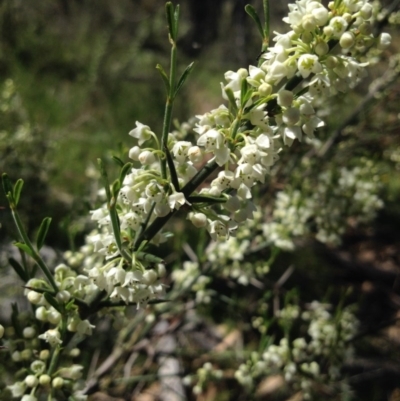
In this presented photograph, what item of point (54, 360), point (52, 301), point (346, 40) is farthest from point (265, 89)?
point (54, 360)

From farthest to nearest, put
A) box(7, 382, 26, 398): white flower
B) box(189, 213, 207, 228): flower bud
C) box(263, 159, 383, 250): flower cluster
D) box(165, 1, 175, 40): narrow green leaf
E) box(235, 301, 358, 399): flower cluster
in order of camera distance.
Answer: box(263, 159, 383, 250): flower cluster → box(235, 301, 358, 399): flower cluster → box(7, 382, 26, 398): white flower → box(189, 213, 207, 228): flower bud → box(165, 1, 175, 40): narrow green leaf

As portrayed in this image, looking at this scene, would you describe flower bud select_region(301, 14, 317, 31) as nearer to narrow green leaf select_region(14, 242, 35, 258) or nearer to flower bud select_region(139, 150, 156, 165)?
flower bud select_region(139, 150, 156, 165)

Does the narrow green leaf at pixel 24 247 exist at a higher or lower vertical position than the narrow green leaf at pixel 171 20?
lower

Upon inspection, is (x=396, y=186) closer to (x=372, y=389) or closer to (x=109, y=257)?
(x=372, y=389)

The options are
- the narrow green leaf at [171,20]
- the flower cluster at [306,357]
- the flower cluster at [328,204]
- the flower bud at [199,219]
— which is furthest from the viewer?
the flower cluster at [328,204]

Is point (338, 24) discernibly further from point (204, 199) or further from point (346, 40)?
point (204, 199)

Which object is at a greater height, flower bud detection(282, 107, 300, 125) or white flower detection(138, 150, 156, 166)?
flower bud detection(282, 107, 300, 125)

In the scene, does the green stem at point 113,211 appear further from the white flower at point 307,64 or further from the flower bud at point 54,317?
the white flower at point 307,64

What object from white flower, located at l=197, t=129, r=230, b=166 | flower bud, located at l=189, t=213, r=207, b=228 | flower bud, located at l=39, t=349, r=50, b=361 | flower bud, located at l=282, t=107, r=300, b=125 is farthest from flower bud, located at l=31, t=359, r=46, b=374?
flower bud, located at l=282, t=107, r=300, b=125

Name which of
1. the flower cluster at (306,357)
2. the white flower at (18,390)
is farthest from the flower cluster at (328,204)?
the white flower at (18,390)

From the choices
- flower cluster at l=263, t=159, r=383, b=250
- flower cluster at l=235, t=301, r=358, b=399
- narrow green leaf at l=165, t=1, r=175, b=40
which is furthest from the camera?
flower cluster at l=263, t=159, r=383, b=250

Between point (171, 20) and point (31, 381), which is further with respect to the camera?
point (31, 381)
